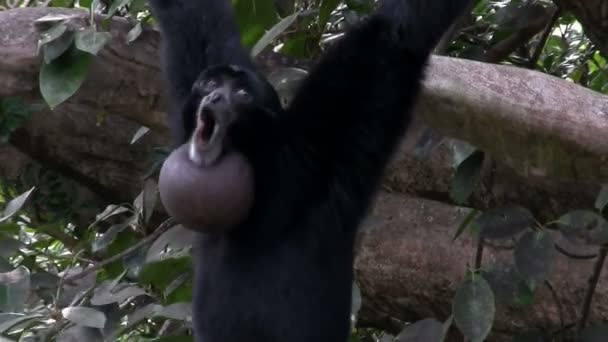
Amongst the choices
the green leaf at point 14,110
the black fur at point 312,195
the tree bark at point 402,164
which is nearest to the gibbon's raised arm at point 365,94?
the black fur at point 312,195

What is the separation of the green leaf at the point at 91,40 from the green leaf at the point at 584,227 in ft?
4.56

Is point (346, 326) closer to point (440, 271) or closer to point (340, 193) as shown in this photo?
point (340, 193)

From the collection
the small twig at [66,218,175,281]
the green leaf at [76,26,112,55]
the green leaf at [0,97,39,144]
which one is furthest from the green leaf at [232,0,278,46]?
the green leaf at [0,97,39,144]

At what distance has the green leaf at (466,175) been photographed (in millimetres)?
2879

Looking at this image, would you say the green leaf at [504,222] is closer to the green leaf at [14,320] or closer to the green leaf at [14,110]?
the green leaf at [14,320]

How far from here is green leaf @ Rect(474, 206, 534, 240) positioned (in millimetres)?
2680

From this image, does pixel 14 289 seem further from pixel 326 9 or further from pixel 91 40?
pixel 326 9

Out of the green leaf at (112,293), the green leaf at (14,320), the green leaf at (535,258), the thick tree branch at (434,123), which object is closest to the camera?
the thick tree branch at (434,123)

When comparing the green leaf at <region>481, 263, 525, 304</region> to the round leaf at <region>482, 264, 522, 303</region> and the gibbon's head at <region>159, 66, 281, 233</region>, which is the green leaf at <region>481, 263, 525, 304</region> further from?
the gibbon's head at <region>159, 66, 281, 233</region>

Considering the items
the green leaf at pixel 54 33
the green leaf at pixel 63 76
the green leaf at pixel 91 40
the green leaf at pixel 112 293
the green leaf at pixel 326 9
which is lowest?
the green leaf at pixel 112 293

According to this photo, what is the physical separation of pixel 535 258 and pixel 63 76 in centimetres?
145

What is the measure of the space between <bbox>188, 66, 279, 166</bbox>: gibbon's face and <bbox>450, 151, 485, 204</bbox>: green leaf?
698mm

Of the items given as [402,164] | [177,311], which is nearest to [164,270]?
[177,311]

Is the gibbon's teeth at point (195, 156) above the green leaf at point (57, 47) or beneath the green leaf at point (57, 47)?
beneath
